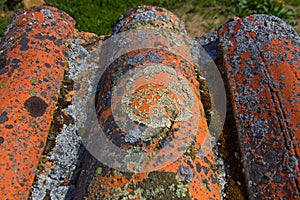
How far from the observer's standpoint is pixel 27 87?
94.2 inches


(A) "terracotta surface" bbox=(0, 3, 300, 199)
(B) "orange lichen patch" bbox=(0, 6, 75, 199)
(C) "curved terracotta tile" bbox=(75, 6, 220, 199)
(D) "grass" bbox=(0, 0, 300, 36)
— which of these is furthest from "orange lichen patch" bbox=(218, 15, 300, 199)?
(D) "grass" bbox=(0, 0, 300, 36)

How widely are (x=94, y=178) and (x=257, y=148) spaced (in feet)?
3.14

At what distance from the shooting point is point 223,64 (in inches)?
107

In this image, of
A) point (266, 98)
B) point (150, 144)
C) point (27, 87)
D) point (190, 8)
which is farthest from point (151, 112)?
point (190, 8)

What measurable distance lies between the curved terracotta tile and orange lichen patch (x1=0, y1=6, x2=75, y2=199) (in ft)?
1.12

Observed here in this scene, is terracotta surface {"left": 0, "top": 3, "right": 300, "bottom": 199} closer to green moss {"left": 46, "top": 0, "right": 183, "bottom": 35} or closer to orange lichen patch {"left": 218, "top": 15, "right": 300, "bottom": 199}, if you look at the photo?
orange lichen patch {"left": 218, "top": 15, "right": 300, "bottom": 199}

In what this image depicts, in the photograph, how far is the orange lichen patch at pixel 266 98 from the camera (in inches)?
75.4

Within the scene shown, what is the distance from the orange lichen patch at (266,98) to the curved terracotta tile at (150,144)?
0.25 m

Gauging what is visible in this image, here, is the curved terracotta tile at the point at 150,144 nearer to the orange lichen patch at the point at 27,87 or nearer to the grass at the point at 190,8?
the orange lichen patch at the point at 27,87

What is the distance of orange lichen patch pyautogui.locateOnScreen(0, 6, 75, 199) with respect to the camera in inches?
81.5

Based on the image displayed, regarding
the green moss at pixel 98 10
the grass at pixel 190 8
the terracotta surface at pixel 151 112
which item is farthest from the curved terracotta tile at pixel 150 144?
the grass at pixel 190 8

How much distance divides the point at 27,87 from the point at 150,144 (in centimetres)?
103

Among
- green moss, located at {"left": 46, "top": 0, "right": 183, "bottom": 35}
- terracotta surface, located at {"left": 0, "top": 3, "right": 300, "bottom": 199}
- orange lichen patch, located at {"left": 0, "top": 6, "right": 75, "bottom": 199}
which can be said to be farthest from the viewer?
green moss, located at {"left": 46, "top": 0, "right": 183, "bottom": 35}

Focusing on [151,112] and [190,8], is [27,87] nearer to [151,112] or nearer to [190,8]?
[151,112]
